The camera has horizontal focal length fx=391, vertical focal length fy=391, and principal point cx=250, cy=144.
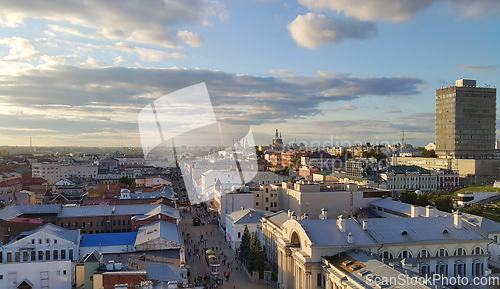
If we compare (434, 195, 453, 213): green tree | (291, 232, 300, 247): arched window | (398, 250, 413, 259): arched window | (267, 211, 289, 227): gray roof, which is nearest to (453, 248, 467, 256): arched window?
(398, 250, 413, 259): arched window

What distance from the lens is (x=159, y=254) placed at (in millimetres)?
26062

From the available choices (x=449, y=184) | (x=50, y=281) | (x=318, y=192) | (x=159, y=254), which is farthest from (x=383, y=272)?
(x=449, y=184)

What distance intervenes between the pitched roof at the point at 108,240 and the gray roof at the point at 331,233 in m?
13.6

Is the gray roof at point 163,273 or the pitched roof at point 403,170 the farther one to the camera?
the pitched roof at point 403,170

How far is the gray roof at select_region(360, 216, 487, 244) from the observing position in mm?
24359

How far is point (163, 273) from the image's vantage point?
2038 cm

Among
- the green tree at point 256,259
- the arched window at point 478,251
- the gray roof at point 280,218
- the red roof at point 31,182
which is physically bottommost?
the green tree at point 256,259

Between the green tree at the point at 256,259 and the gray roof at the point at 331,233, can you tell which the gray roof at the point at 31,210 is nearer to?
the green tree at the point at 256,259

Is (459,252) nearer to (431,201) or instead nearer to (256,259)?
(256,259)

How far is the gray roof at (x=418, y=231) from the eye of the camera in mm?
24359

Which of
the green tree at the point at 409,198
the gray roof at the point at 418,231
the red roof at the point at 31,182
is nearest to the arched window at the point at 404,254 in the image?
→ the gray roof at the point at 418,231

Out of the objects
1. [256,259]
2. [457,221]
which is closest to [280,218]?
[256,259]

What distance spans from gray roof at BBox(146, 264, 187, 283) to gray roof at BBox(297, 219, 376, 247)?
7784 mm

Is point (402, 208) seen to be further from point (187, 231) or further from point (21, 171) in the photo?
point (21, 171)
